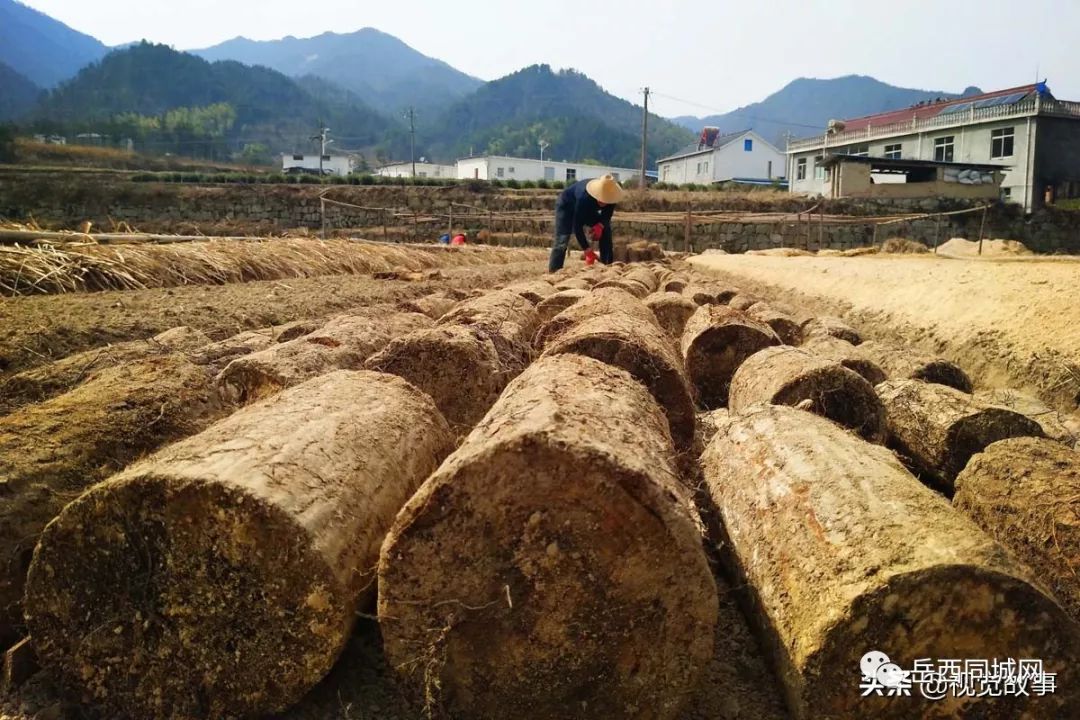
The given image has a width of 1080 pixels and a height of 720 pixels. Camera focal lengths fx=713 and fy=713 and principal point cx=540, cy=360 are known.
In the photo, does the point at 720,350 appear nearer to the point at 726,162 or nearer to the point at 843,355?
the point at 843,355

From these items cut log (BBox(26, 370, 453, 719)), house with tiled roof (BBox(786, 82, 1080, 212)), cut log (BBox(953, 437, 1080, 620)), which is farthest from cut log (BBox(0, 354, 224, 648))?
house with tiled roof (BBox(786, 82, 1080, 212))

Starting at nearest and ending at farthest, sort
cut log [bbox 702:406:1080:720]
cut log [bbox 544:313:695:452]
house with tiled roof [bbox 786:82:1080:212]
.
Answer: cut log [bbox 702:406:1080:720] < cut log [bbox 544:313:695:452] < house with tiled roof [bbox 786:82:1080:212]

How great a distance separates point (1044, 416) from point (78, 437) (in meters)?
5.11

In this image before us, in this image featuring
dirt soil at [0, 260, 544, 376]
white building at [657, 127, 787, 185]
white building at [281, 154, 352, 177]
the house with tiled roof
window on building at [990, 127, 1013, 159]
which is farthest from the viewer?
white building at [281, 154, 352, 177]

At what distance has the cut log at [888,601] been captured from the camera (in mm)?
1933

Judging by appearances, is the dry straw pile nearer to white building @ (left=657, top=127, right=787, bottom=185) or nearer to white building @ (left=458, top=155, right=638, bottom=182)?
white building @ (left=657, top=127, right=787, bottom=185)

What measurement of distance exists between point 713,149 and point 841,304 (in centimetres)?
7512

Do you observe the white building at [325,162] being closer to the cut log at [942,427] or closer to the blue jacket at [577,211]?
the blue jacket at [577,211]

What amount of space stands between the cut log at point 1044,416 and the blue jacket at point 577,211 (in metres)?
8.87

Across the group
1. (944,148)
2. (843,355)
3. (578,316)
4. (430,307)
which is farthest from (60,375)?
(944,148)

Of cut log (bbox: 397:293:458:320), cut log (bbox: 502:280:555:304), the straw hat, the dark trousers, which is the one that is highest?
the straw hat

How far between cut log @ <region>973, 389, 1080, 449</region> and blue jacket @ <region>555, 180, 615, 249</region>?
8866 mm

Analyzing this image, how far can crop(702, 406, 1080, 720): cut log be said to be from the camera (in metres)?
1.93

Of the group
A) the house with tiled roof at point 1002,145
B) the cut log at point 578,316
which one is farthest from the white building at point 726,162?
the cut log at point 578,316
